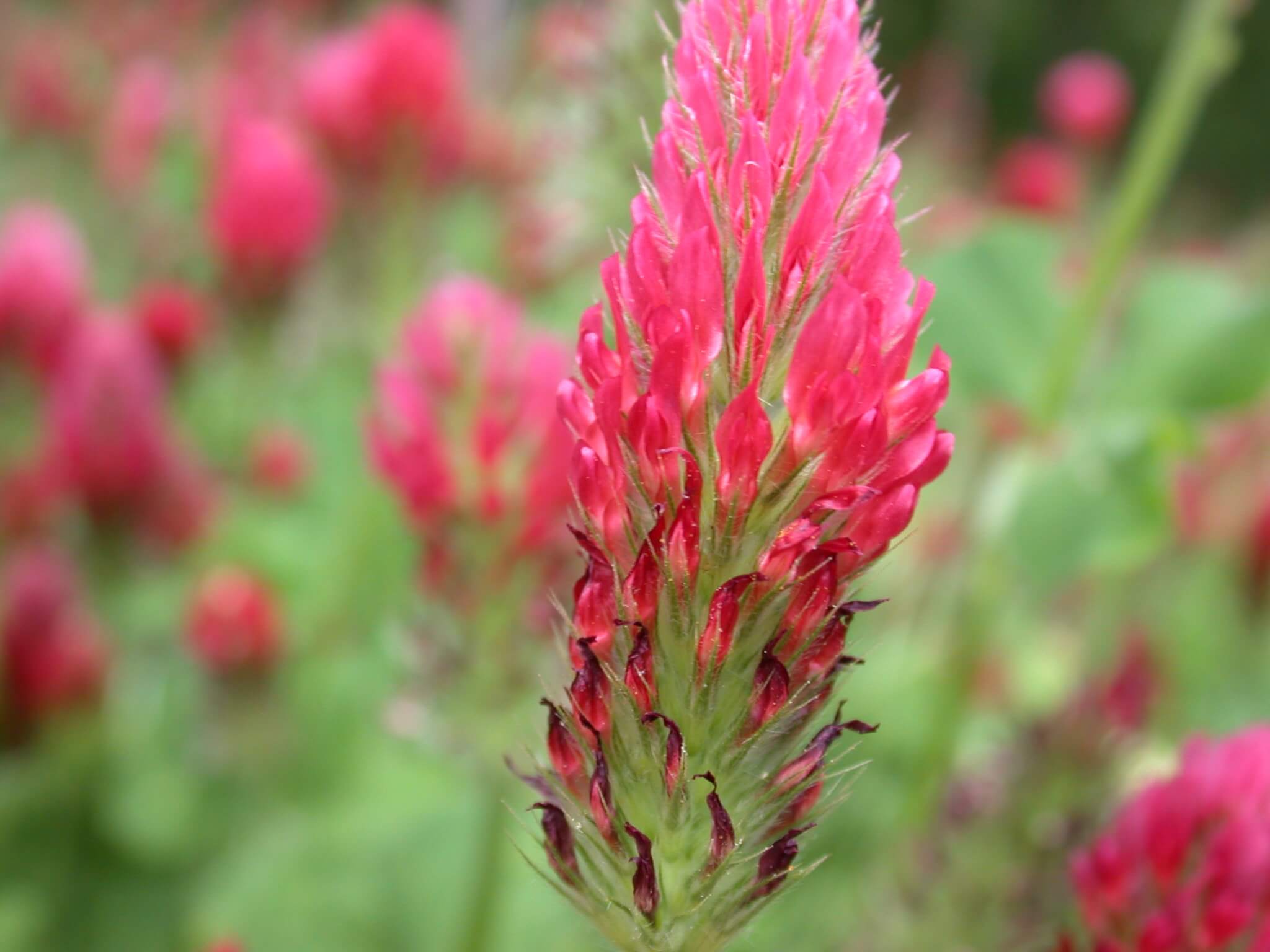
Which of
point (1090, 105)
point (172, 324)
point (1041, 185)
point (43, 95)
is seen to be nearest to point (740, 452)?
point (172, 324)

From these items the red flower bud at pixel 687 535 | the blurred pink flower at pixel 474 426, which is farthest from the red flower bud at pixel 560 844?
the blurred pink flower at pixel 474 426

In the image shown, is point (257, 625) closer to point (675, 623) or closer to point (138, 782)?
point (138, 782)

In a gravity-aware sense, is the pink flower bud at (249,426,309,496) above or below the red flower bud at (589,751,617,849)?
above

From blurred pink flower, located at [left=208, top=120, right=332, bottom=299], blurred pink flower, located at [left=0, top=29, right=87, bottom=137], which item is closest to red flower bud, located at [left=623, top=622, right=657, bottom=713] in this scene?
blurred pink flower, located at [left=208, top=120, right=332, bottom=299]

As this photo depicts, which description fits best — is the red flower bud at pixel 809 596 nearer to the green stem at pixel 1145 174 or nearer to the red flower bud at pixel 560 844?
the red flower bud at pixel 560 844

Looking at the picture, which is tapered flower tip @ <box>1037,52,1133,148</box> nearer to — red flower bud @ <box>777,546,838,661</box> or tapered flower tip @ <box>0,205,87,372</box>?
tapered flower tip @ <box>0,205,87,372</box>

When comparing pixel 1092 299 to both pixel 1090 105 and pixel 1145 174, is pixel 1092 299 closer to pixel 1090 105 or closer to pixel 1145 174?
pixel 1145 174

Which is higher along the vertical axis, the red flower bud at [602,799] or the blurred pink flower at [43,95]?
the blurred pink flower at [43,95]
